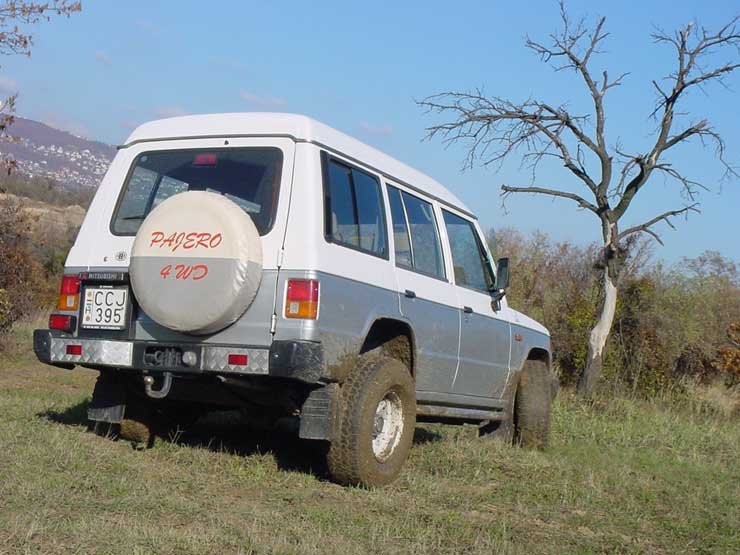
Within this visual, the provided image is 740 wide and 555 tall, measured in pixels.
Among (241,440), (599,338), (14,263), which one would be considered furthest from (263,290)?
(599,338)

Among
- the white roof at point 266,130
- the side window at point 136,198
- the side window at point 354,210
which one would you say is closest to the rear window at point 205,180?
the side window at point 136,198

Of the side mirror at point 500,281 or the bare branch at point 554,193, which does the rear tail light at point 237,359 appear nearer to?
the side mirror at point 500,281

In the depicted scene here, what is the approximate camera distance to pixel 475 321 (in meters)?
7.28

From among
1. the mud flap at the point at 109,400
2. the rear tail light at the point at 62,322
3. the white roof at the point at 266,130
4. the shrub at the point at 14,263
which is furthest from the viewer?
the shrub at the point at 14,263

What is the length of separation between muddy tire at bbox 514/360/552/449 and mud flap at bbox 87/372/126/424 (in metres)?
3.66

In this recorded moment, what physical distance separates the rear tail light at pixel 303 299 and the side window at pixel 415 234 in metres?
1.18

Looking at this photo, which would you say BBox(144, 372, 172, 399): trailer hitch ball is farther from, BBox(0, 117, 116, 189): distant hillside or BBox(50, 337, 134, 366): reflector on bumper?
BBox(0, 117, 116, 189): distant hillside

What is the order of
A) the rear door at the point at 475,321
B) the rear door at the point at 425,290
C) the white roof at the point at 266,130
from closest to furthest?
the white roof at the point at 266,130 → the rear door at the point at 425,290 → the rear door at the point at 475,321

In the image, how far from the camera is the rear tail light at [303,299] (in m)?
5.18

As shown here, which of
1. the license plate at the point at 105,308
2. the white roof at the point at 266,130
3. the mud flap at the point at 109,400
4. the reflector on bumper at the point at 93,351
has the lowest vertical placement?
the mud flap at the point at 109,400

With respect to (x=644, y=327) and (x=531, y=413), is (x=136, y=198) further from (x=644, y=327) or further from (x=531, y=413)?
(x=644, y=327)

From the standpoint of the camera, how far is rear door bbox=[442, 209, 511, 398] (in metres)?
7.15

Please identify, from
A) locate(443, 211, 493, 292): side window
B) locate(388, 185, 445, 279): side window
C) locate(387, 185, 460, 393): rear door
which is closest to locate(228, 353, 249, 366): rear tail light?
locate(387, 185, 460, 393): rear door

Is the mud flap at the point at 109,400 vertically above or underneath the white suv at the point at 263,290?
underneath
